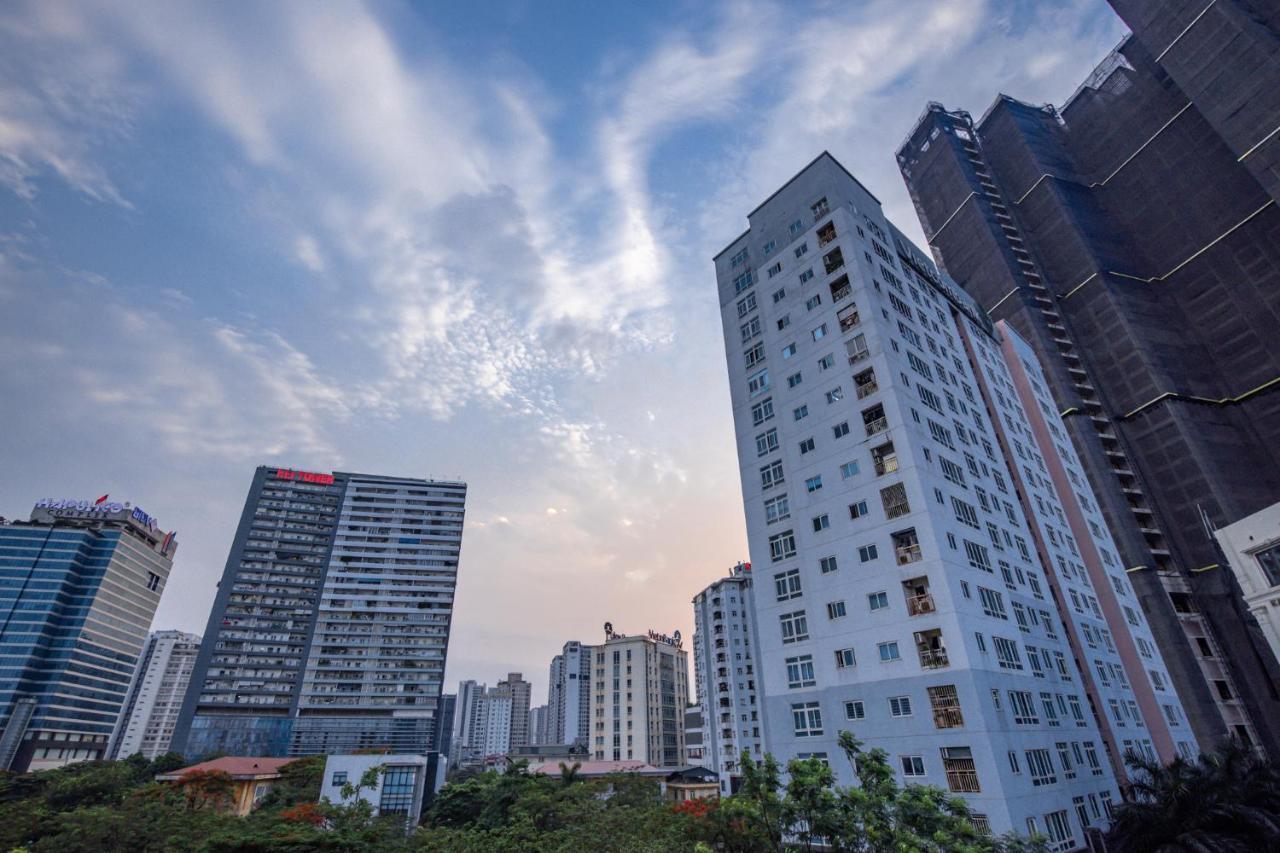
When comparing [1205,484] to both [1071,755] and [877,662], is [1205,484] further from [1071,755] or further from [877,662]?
[877,662]

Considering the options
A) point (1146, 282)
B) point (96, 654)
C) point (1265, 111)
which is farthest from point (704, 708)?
point (96, 654)

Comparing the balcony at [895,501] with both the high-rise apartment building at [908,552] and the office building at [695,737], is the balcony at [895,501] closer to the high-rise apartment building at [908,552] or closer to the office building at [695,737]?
the high-rise apartment building at [908,552]

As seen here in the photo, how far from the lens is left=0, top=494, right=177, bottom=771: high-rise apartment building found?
400ft

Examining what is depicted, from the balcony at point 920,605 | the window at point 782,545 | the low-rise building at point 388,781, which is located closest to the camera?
the balcony at point 920,605

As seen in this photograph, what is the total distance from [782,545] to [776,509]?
2.69 m

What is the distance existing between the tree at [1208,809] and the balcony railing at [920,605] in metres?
14.5

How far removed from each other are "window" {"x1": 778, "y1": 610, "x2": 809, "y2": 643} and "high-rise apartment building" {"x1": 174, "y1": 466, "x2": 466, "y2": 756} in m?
99.2

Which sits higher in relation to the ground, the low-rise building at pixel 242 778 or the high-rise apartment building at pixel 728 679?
the high-rise apartment building at pixel 728 679

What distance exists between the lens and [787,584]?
133ft

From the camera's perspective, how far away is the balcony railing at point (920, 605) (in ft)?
109

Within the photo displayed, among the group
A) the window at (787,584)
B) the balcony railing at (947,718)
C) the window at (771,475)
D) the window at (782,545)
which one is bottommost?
the balcony railing at (947,718)

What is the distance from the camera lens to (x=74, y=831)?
25.9 metres

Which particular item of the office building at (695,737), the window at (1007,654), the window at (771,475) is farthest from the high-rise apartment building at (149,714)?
the window at (1007,654)

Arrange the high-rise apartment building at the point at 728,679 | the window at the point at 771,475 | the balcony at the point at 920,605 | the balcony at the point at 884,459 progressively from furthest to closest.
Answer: the high-rise apartment building at the point at 728,679, the window at the point at 771,475, the balcony at the point at 884,459, the balcony at the point at 920,605
